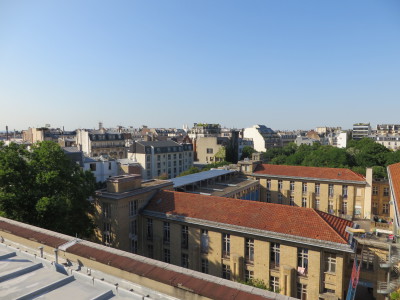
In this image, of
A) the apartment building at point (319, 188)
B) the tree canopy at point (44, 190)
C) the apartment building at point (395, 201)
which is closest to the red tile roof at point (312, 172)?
the apartment building at point (319, 188)

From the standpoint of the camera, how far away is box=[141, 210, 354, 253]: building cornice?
22.8m

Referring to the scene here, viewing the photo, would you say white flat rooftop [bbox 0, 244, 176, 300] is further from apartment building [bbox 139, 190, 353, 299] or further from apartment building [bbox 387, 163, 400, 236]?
apartment building [bbox 387, 163, 400, 236]

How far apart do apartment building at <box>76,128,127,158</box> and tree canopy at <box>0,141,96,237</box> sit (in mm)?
60984

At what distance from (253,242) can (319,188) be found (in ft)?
103

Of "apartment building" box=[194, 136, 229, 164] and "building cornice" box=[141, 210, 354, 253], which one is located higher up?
"apartment building" box=[194, 136, 229, 164]

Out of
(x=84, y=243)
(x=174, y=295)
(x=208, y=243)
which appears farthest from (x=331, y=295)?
(x=84, y=243)

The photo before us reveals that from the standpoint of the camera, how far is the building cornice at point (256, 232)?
74.7 ft

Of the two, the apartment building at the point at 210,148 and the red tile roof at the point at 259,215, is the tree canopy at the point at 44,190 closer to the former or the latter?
the red tile roof at the point at 259,215

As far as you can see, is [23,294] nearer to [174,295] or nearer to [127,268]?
[127,268]

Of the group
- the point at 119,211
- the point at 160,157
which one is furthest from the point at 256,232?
the point at 160,157

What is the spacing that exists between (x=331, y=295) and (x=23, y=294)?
21.1 metres

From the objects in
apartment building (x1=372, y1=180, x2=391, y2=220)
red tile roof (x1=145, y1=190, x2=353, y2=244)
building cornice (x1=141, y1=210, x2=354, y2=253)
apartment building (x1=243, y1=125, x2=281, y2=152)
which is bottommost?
apartment building (x1=372, y1=180, x2=391, y2=220)

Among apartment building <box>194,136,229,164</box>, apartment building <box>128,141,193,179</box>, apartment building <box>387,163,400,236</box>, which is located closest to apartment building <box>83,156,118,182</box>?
apartment building <box>128,141,193,179</box>

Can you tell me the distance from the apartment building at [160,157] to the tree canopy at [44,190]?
43.7 meters
